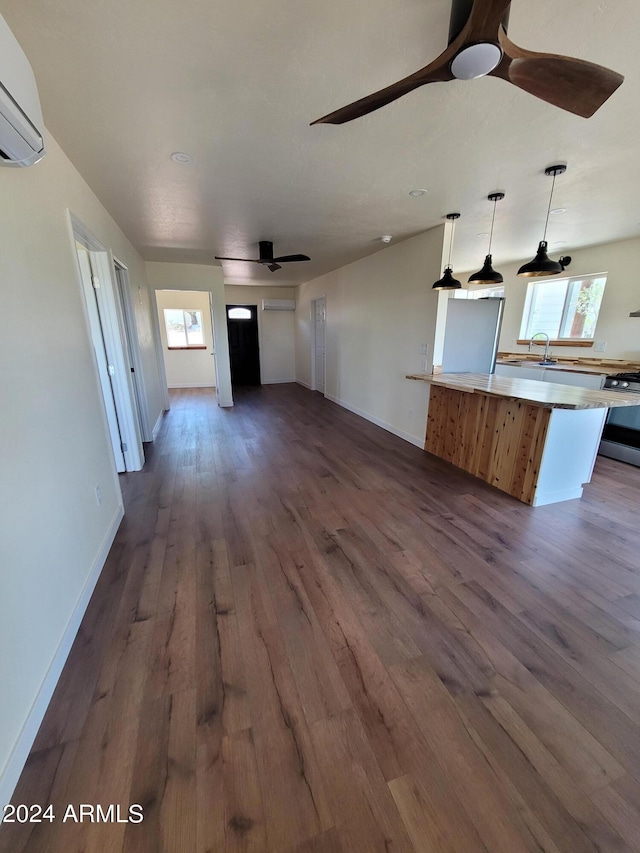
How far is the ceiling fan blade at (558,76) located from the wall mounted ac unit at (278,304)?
720cm

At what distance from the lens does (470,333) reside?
420 cm

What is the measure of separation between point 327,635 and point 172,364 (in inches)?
296

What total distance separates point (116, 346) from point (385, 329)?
133 inches

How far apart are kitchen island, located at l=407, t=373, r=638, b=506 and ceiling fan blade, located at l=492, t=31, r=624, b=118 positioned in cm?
179

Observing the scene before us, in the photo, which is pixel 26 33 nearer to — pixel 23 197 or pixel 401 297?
pixel 23 197

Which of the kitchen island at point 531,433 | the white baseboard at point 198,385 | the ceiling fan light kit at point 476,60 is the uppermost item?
the ceiling fan light kit at point 476,60

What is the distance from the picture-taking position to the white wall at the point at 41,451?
3.77 ft

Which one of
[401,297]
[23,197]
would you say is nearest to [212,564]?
[23,197]

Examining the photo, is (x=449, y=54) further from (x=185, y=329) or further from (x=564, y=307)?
(x=185, y=329)

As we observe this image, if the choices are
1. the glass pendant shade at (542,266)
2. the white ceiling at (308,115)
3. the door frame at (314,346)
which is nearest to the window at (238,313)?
the door frame at (314,346)

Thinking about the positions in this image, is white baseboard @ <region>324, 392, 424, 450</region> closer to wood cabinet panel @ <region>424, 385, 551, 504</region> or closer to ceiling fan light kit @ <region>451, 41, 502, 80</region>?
wood cabinet panel @ <region>424, 385, 551, 504</region>

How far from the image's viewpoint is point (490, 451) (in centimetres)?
319

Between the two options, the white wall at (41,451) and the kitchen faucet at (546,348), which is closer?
the white wall at (41,451)

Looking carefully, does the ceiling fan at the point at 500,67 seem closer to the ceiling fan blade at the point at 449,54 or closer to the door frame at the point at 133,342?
the ceiling fan blade at the point at 449,54
